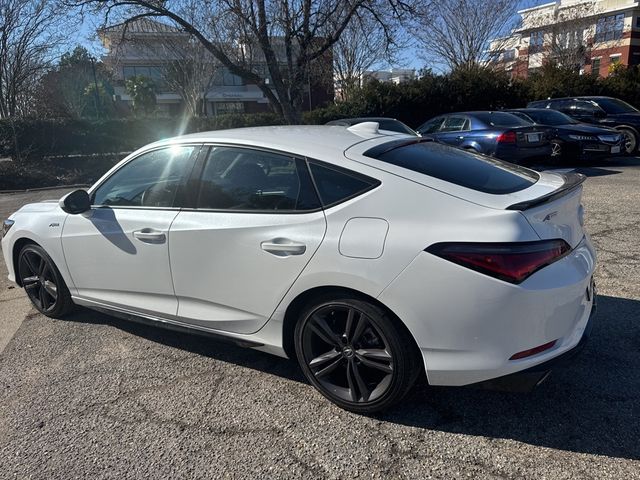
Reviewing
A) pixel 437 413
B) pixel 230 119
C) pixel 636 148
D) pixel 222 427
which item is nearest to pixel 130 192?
pixel 222 427

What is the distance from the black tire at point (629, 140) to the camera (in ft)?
45.4

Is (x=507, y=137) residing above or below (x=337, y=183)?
below

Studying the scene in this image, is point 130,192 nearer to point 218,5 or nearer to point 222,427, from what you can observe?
point 222,427

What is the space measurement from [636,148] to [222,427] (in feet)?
49.5

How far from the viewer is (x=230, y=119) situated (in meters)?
22.3

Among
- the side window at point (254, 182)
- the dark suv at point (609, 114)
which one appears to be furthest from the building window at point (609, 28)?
the side window at point (254, 182)

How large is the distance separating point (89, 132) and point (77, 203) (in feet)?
53.9

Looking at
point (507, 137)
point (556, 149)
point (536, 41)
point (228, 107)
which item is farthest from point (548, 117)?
point (228, 107)

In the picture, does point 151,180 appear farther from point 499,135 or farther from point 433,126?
point 433,126

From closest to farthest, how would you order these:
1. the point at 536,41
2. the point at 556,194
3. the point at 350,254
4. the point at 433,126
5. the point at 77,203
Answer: the point at 350,254 → the point at 556,194 → the point at 77,203 → the point at 433,126 → the point at 536,41

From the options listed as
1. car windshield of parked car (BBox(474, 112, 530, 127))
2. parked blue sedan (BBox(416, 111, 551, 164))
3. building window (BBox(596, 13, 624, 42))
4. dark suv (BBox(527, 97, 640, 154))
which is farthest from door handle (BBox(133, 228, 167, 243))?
building window (BBox(596, 13, 624, 42))

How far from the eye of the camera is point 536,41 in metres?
43.3

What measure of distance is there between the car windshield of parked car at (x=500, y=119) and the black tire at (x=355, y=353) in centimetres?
914

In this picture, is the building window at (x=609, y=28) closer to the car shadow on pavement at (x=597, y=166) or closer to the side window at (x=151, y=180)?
the car shadow on pavement at (x=597, y=166)
